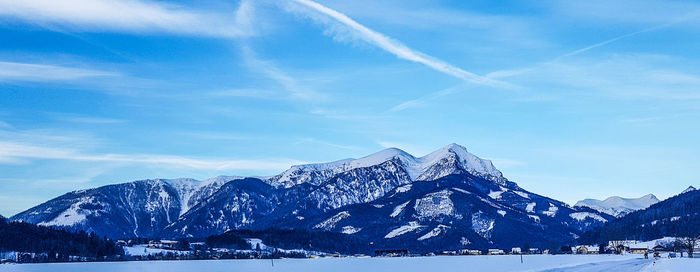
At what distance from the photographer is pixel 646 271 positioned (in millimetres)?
183750

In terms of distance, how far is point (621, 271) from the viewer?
628ft

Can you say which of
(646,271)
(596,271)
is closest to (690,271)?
(646,271)

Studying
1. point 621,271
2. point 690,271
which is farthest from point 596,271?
point 690,271

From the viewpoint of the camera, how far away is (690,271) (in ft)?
577

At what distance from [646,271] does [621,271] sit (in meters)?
8.45

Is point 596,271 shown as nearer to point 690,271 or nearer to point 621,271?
point 621,271

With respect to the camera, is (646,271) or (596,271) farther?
(596,271)

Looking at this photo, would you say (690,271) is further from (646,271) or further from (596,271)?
(596,271)

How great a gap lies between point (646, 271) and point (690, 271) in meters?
10.5

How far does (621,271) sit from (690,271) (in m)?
18.7

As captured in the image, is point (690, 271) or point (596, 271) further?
point (596, 271)

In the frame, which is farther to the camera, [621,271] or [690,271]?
[621,271]

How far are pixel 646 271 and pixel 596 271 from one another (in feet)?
51.2
